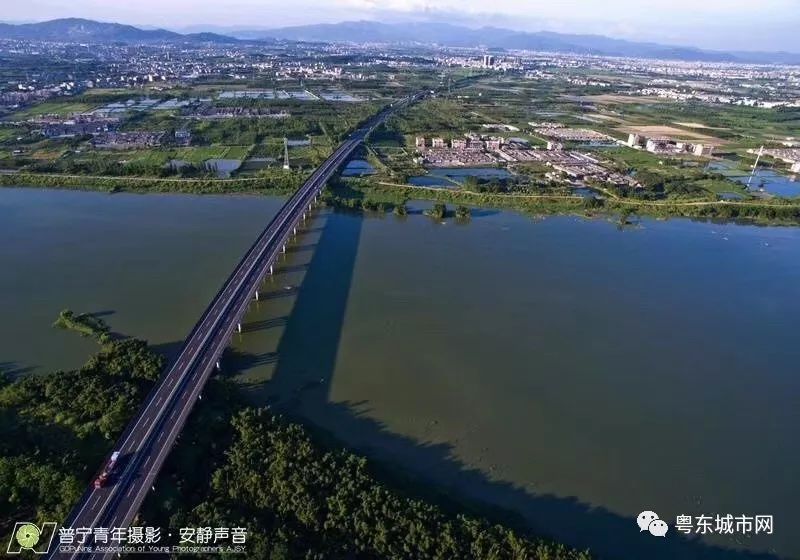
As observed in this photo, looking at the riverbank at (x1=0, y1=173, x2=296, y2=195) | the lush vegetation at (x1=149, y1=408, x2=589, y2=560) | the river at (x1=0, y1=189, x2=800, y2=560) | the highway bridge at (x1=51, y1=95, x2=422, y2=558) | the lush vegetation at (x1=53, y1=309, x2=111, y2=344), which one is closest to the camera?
the lush vegetation at (x1=149, y1=408, x2=589, y2=560)

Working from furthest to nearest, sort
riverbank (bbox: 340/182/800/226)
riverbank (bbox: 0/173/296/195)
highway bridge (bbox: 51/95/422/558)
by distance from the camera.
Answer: riverbank (bbox: 0/173/296/195), riverbank (bbox: 340/182/800/226), highway bridge (bbox: 51/95/422/558)

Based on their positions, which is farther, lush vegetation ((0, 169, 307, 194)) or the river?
lush vegetation ((0, 169, 307, 194))

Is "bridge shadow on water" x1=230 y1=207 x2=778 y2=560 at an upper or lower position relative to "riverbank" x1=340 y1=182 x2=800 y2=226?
lower

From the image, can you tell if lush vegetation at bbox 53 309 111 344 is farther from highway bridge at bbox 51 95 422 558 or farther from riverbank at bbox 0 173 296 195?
riverbank at bbox 0 173 296 195

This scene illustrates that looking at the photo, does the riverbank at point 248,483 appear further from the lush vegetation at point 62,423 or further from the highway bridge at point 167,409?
the highway bridge at point 167,409

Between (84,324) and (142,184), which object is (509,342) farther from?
(142,184)

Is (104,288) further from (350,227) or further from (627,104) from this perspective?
(627,104)

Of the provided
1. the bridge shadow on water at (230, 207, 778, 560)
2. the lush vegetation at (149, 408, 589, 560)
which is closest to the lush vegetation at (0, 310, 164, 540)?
the lush vegetation at (149, 408, 589, 560)

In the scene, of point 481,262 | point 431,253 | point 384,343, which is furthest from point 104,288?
point 481,262
